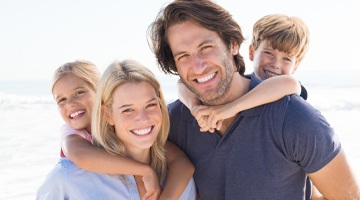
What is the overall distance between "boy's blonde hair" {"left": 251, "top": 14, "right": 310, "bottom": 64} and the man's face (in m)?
1.27

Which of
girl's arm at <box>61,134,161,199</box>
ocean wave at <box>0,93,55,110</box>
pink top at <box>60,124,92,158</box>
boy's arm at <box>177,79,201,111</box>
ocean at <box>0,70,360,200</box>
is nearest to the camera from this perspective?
girl's arm at <box>61,134,161,199</box>

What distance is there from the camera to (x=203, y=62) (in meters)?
2.98

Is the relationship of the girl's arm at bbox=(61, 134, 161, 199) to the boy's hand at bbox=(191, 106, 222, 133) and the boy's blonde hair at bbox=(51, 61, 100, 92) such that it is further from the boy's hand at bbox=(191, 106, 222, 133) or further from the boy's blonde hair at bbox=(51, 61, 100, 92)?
the boy's blonde hair at bbox=(51, 61, 100, 92)

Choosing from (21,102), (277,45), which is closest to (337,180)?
(277,45)

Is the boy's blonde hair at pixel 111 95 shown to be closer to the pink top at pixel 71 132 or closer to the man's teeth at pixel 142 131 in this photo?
the man's teeth at pixel 142 131

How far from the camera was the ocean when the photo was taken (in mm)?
9164

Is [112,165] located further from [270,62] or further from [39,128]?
[39,128]

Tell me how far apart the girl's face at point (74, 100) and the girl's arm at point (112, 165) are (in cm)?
64

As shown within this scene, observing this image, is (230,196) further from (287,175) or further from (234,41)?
(234,41)

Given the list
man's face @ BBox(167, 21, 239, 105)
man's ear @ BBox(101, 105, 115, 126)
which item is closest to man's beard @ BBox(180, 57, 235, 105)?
man's face @ BBox(167, 21, 239, 105)

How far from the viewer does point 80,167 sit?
281 centimetres

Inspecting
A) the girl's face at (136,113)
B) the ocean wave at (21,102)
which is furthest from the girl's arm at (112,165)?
the ocean wave at (21,102)

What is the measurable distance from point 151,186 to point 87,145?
516 mm

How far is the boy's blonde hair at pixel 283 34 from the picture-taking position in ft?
13.8
